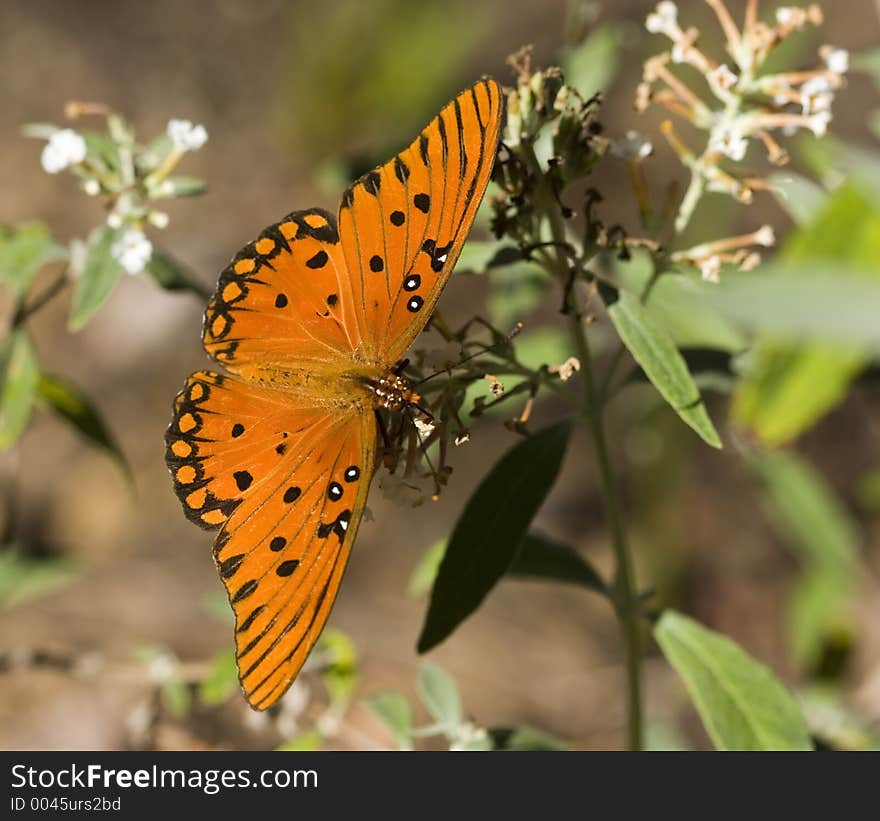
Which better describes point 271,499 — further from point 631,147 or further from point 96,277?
point 631,147

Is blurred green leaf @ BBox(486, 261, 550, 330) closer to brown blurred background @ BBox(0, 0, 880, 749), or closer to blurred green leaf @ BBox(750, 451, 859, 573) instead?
brown blurred background @ BBox(0, 0, 880, 749)

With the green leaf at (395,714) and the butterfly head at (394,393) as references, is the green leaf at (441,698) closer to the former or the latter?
the green leaf at (395,714)

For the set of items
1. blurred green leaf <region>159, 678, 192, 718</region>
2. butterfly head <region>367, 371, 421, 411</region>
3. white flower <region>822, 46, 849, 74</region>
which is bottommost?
blurred green leaf <region>159, 678, 192, 718</region>

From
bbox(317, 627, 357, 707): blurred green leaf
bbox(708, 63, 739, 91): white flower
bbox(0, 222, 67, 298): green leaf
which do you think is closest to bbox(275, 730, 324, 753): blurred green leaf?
bbox(317, 627, 357, 707): blurred green leaf

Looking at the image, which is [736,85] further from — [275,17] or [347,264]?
[275,17]

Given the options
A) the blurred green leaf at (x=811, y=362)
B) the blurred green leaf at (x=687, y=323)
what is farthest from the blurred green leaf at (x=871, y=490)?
the blurred green leaf at (x=687, y=323)
